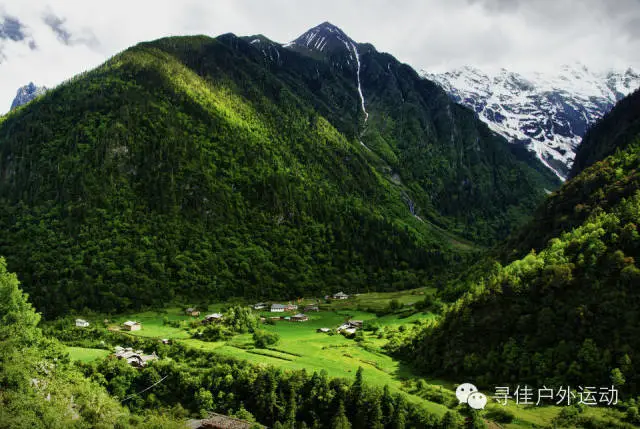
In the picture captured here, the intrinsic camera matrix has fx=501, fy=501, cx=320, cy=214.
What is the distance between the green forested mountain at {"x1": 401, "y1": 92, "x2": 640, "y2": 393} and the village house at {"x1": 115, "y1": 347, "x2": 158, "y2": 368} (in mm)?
44536

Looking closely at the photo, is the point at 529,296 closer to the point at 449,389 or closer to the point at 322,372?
the point at 449,389

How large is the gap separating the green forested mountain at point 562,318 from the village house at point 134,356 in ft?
146

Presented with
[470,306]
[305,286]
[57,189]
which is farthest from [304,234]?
[470,306]

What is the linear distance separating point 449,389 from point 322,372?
1790cm

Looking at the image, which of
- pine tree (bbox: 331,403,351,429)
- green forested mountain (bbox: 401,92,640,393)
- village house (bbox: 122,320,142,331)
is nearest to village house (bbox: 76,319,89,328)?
village house (bbox: 122,320,142,331)

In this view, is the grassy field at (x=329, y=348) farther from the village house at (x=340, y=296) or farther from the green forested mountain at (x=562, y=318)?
the village house at (x=340, y=296)

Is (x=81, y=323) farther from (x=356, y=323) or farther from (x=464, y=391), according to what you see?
(x=464, y=391)

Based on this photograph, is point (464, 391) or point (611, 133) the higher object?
point (611, 133)

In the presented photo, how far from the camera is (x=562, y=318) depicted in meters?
70.3

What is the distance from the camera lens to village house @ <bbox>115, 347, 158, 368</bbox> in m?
82.6

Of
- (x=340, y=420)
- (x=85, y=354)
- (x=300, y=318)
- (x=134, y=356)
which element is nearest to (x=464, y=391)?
(x=340, y=420)

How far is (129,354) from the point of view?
8606 cm

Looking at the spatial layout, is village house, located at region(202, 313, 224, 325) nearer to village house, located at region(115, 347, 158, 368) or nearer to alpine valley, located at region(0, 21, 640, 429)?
alpine valley, located at region(0, 21, 640, 429)

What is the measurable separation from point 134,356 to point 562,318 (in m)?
67.9
